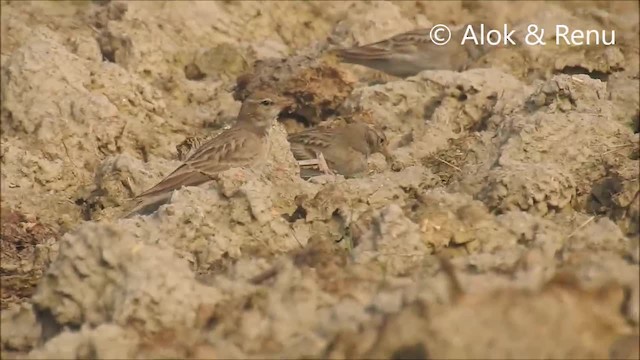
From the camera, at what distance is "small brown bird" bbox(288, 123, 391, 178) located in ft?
30.0

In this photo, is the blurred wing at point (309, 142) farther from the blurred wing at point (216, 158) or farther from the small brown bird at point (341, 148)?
the blurred wing at point (216, 158)

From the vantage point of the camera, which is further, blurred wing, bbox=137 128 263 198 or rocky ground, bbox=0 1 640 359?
blurred wing, bbox=137 128 263 198

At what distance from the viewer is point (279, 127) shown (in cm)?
934

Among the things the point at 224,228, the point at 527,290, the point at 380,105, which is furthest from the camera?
the point at 380,105

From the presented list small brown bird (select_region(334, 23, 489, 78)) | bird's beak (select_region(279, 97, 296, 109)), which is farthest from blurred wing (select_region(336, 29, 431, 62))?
bird's beak (select_region(279, 97, 296, 109))

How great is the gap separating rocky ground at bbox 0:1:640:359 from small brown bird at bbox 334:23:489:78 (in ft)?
0.73

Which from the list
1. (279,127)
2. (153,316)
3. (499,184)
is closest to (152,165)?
(279,127)

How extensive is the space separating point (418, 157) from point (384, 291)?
3755mm

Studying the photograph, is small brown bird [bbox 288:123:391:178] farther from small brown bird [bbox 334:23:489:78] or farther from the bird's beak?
small brown bird [bbox 334:23:489:78]

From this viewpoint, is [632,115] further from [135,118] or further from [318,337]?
[318,337]

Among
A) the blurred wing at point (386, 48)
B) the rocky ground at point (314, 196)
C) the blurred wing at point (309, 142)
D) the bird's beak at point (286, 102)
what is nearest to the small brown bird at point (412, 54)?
the blurred wing at point (386, 48)

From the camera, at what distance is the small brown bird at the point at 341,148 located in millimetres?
9141

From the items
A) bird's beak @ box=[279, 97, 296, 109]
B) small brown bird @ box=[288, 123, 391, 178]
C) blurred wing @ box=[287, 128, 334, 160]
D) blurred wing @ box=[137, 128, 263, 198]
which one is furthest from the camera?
bird's beak @ box=[279, 97, 296, 109]

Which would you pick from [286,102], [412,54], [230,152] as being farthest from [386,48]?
[230,152]
